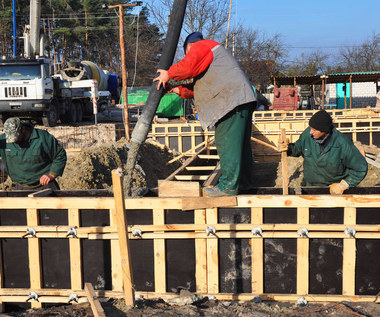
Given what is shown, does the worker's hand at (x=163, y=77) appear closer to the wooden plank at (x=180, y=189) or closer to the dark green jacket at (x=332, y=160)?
the wooden plank at (x=180, y=189)

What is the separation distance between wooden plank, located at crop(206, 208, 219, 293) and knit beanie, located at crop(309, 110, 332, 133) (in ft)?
5.51

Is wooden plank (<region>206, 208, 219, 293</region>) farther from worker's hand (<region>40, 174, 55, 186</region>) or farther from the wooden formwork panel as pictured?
worker's hand (<region>40, 174, 55, 186</region>)

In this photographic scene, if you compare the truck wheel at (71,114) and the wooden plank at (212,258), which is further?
the truck wheel at (71,114)

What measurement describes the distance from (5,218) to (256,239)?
7.06 ft

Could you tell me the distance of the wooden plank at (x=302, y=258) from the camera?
3480mm

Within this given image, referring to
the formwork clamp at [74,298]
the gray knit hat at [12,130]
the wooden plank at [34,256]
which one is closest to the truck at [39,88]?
the gray knit hat at [12,130]

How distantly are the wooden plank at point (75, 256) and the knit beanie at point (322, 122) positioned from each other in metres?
2.55

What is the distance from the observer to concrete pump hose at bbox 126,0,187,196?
3943 millimetres

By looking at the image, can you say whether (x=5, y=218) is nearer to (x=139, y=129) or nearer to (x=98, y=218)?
(x=98, y=218)

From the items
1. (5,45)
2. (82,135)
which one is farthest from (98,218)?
(5,45)

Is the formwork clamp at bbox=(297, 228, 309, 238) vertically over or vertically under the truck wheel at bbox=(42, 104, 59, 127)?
under

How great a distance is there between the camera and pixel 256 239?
11.6 ft

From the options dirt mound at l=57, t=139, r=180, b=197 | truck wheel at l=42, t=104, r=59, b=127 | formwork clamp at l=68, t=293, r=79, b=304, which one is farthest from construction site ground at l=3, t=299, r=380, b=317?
truck wheel at l=42, t=104, r=59, b=127

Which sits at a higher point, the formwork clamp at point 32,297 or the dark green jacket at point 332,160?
the dark green jacket at point 332,160
